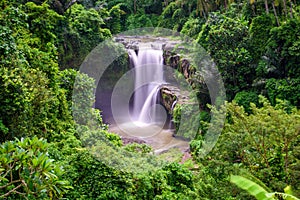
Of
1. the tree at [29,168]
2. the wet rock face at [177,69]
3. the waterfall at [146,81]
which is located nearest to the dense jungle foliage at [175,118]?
the tree at [29,168]

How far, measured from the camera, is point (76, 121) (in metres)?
10.5

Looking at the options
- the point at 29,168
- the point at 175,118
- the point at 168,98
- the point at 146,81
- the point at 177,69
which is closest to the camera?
the point at 29,168

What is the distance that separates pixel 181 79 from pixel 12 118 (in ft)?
39.1

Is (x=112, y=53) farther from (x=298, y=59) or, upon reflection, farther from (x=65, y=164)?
→ (x=65, y=164)

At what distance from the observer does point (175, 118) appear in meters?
15.2

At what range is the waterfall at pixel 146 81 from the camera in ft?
55.1

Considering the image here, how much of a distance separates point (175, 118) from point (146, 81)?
4.15m

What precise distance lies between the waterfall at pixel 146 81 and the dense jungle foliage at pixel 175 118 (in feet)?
7.37

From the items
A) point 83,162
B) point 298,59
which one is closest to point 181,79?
point 298,59

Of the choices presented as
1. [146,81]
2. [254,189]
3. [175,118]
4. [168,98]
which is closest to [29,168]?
[254,189]

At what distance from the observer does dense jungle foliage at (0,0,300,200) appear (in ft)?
15.6

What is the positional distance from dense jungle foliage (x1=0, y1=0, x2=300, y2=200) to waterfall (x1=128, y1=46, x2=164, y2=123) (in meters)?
2.25

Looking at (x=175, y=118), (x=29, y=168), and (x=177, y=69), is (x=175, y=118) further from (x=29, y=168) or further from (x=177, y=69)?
(x=29, y=168)

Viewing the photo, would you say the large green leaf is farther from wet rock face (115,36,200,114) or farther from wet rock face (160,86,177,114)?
wet rock face (160,86,177,114)
